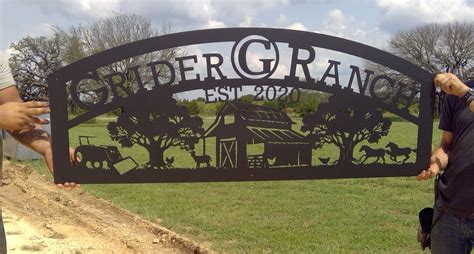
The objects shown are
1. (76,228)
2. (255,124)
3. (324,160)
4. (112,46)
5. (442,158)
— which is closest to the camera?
(442,158)

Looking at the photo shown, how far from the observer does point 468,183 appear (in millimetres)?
2783

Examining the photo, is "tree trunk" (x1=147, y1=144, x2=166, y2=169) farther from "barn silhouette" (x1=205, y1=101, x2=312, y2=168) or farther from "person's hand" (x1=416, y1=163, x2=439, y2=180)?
"person's hand" (x1=416, y1=163, x2=439, y2=180)

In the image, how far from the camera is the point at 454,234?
2.83m

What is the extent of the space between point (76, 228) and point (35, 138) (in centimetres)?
381

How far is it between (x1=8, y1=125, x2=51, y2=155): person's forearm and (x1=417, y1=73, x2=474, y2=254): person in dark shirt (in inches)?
85.4

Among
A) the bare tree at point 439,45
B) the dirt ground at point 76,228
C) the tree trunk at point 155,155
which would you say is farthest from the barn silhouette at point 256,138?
the bare tree at point 439,45

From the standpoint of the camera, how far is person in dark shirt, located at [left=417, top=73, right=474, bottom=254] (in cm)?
276

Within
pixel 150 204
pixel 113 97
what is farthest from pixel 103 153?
pixel 150 204

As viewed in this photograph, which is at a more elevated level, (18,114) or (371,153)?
(18,114)

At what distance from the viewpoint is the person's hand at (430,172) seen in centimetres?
308

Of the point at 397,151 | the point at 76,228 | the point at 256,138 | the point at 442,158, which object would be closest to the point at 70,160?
the point at 256,138

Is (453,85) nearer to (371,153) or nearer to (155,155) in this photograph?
(371,153)

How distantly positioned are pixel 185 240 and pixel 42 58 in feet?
108

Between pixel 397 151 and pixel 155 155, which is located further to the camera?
pixel 397 151
